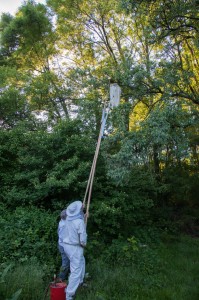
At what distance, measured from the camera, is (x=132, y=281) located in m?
6.79

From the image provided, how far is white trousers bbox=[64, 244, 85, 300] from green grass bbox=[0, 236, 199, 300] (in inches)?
11.7

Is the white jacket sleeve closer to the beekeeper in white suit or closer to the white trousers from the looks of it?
the beekeeper in white suit

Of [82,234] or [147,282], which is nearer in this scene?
[82,234]

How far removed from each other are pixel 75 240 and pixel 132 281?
179 centimetres

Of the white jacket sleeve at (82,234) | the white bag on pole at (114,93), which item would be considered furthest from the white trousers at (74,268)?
the white bag on pole at (114,93)

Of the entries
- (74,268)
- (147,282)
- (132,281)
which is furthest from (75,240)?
(147,282)

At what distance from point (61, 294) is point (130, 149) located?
4.09 metres

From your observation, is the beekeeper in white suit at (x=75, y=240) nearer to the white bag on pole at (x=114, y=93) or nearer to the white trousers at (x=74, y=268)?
the white trousers at (x=74, y=268)

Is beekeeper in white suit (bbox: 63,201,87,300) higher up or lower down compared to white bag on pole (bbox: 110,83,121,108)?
lower down

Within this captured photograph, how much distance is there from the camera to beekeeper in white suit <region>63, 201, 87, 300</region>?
5.91 meters

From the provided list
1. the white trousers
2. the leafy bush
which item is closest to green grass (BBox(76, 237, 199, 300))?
the white trousers

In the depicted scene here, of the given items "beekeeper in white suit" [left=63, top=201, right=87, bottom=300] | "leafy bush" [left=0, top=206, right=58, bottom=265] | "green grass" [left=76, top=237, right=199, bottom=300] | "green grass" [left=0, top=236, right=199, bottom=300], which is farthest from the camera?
"leafy bush" [left=0, top=206, right=58, bottom=265]

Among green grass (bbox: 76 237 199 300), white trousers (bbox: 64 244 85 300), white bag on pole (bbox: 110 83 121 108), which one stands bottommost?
green grass (bbox: 76 237 199 300)

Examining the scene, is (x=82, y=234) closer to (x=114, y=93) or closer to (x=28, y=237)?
(x=28, y=237)
